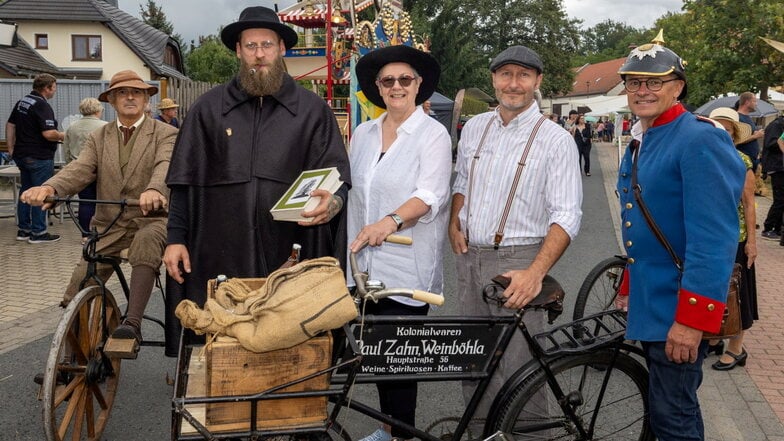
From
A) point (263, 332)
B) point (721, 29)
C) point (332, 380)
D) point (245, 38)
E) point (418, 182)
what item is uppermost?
point (721, 29)

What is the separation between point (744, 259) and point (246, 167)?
364 cm

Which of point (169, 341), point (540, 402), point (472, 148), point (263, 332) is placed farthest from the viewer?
point (169, 341)

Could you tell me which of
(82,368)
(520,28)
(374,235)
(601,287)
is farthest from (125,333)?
(520,28)

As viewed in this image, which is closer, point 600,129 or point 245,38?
point 245,38

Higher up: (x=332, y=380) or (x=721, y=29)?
(x=721, y=29)

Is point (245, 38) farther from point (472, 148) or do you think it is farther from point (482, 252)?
point (482, 252)

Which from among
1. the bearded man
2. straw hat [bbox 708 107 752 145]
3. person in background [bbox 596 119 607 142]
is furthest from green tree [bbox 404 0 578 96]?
the bearded man

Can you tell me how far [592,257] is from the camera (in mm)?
9148

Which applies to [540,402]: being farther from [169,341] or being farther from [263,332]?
[169,341]

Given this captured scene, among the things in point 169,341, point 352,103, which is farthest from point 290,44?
point 352,103

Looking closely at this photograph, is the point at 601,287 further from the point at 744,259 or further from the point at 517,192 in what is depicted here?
the point at 517,192

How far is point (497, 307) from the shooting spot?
322cm

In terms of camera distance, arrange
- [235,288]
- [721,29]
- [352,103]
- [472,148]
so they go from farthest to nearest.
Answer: [721,29]
[352,103]
[472,148]
[235,288]

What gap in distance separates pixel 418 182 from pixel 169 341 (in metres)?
1.62
